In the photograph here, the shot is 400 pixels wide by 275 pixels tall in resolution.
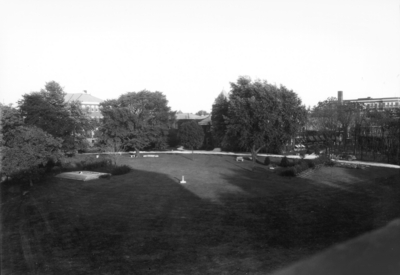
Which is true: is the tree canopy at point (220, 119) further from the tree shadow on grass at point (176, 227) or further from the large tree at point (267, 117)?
the tree shadow on grass at point (176, 227)

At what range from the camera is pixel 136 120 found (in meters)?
48.9

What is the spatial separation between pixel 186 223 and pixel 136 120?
117 ft

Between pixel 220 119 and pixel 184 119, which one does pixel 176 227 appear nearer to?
pixel 220 119

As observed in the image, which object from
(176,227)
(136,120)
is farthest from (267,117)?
(176,227)

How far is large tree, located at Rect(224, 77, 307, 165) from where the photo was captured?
36.6 meters

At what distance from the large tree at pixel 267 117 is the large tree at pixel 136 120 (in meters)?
15.7

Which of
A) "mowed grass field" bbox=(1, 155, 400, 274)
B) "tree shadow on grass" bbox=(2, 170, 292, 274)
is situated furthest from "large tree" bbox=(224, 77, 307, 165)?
"tree shadow on grass" bbox=(2, 170, 292, 274)

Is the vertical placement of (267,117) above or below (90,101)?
below

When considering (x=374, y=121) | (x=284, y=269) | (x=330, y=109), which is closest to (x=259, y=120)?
(x=374, y=121)

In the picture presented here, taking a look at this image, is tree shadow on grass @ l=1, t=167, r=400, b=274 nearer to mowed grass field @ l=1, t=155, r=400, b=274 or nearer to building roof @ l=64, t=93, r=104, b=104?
mowed grass field @ l=1, t=155, r=400, b=274

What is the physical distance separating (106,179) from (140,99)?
87.9 ft

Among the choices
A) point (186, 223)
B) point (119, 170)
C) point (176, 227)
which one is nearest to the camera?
point (176, 227)

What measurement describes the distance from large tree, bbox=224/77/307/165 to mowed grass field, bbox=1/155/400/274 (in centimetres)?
1143

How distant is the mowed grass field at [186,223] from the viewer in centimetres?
1075
